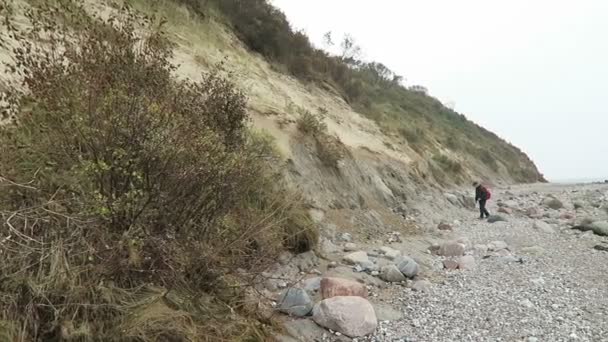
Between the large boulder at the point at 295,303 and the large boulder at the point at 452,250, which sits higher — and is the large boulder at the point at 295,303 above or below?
below

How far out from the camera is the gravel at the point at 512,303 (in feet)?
15.2

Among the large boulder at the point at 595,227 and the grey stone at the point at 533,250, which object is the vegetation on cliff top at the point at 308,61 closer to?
the large boulder at the point at 595,227

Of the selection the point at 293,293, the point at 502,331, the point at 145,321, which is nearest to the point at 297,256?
the point at 293,293

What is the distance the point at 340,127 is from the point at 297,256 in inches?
372

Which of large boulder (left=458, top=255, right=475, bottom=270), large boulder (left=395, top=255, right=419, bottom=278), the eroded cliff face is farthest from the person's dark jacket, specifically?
large boulder (left=395, top=255, right=419, bottom=278)

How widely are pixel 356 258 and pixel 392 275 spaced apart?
827mm

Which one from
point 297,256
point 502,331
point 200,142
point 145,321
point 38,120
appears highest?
point 200,142

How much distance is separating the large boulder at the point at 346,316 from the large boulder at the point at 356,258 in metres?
2.13

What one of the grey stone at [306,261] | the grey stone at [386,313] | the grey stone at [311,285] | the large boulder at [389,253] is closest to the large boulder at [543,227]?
the large boulder at [389,253]

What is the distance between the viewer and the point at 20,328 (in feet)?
8.09

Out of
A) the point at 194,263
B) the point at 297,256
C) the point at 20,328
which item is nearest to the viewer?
the point at 20,328

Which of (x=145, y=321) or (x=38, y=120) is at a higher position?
(x=38, y=120)

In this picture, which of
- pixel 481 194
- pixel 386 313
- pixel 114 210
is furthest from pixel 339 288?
pixel 481 194

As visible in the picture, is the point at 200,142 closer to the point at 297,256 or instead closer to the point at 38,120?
the point at 38,120
